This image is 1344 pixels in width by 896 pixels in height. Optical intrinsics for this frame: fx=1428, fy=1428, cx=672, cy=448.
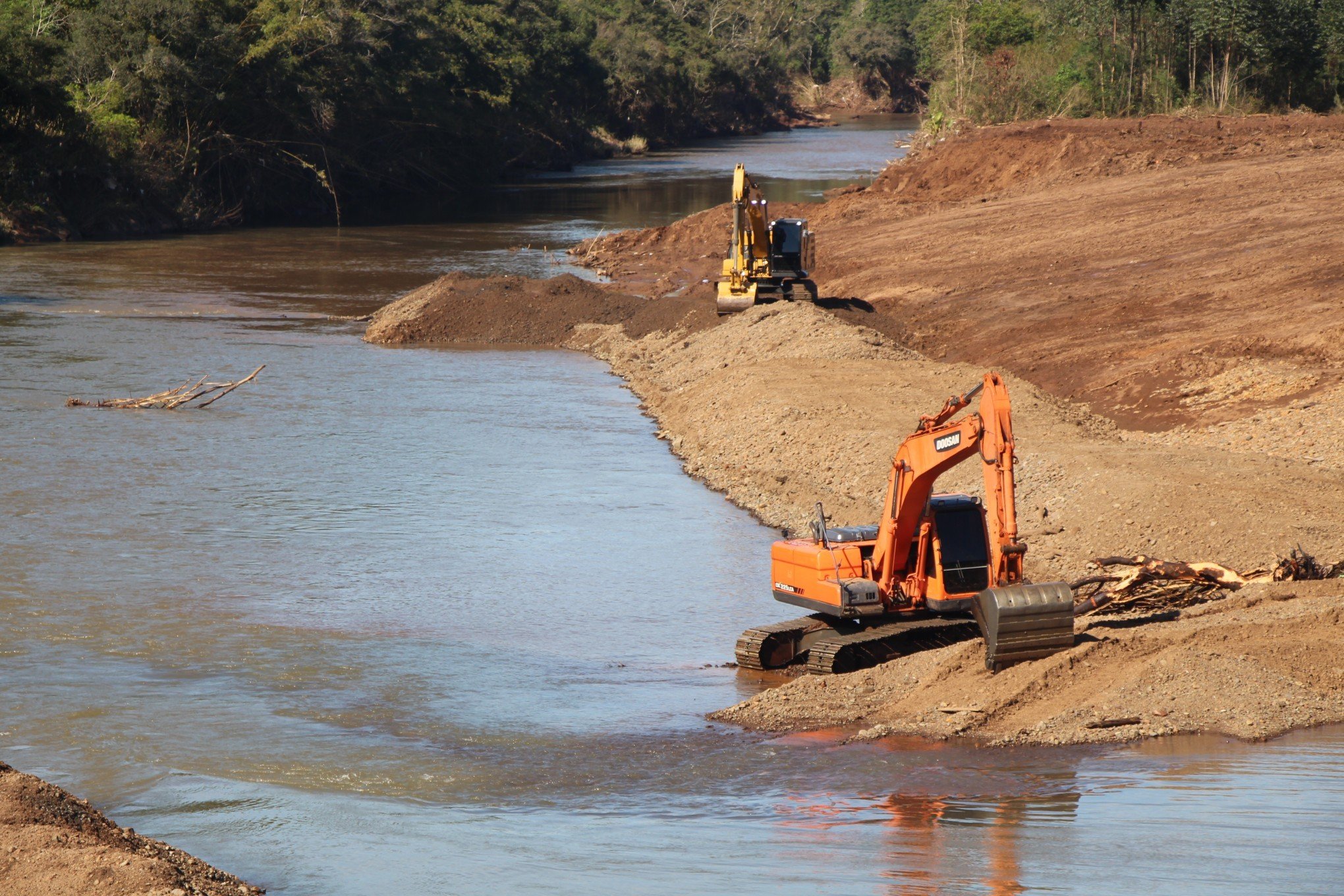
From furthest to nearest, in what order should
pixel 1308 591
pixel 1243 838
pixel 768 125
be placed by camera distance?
pixel 768 125 → pixel 1308 591 → pixel 1243 838

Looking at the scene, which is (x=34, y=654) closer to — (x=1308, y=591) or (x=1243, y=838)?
(x=1243, y=838)

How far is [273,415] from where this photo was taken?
1078 inches

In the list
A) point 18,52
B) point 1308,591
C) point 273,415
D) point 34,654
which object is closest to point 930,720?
point 1308,591

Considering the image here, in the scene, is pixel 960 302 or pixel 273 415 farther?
pixel 960 302

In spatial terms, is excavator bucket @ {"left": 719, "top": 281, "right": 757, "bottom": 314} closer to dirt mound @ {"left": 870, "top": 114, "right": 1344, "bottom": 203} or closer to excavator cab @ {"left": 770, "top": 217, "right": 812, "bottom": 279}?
excavator cab @ {"left": 770, "top": 217, "right": 812, "bottom": 279}

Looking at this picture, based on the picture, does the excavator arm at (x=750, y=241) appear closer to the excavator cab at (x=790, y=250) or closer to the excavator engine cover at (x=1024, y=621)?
the excavator cab at (x=790, y=250)

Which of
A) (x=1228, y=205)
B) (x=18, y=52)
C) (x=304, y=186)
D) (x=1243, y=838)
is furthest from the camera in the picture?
(x=304, y=186)

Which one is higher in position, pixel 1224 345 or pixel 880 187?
pixel 880 187

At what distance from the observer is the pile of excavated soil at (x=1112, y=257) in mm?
24766

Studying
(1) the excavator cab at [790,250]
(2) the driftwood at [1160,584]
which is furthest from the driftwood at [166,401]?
(2) the driftwood at [1160,584]

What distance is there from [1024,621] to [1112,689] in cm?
89

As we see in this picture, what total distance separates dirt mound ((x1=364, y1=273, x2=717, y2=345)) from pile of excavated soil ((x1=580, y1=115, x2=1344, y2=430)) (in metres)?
4.21

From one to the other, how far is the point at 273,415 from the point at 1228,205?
23.9 meters

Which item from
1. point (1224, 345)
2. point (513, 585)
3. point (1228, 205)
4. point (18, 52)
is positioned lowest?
point (513, 585)
